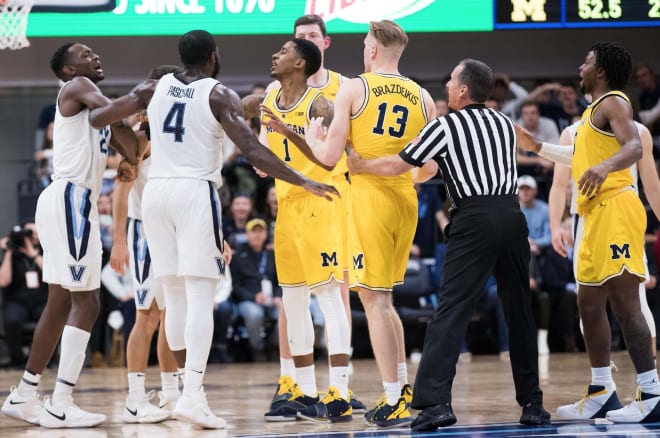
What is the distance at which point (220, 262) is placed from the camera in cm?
604

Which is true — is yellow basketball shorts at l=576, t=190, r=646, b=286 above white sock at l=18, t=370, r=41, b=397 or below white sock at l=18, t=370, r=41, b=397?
above

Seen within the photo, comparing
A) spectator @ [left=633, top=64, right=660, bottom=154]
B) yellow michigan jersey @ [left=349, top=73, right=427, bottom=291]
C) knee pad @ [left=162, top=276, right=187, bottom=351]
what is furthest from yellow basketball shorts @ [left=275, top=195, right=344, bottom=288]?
spectator @ [left=633, top=64, right=660, bottom=154]

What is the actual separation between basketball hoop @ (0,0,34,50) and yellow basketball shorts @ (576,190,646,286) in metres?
6.98

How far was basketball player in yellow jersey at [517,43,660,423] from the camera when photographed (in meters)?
6.10

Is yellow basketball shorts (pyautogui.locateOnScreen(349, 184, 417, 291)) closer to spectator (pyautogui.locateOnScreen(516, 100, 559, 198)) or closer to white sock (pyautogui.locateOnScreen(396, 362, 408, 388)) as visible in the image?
white sock (pyautogui.locateOnScreen(396, 362, 408, 388))

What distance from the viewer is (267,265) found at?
40.3ft

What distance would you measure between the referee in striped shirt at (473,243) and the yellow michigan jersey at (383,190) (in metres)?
0.50

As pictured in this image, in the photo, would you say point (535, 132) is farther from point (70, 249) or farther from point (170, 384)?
point (70, 249)

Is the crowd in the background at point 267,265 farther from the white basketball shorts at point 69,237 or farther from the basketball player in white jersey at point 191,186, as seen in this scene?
the basketball player in white jersey at point 191,186

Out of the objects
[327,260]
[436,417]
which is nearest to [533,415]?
[436,417]

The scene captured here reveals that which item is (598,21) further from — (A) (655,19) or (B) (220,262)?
(B) (220,262)

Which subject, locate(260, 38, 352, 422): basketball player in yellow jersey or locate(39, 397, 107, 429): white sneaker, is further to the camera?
locate(260, 38, 352, 422): basketball player in yellow jersey

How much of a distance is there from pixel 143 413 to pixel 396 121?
2.42 meters

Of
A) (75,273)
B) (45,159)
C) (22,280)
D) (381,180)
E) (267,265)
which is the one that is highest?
(45,159)
